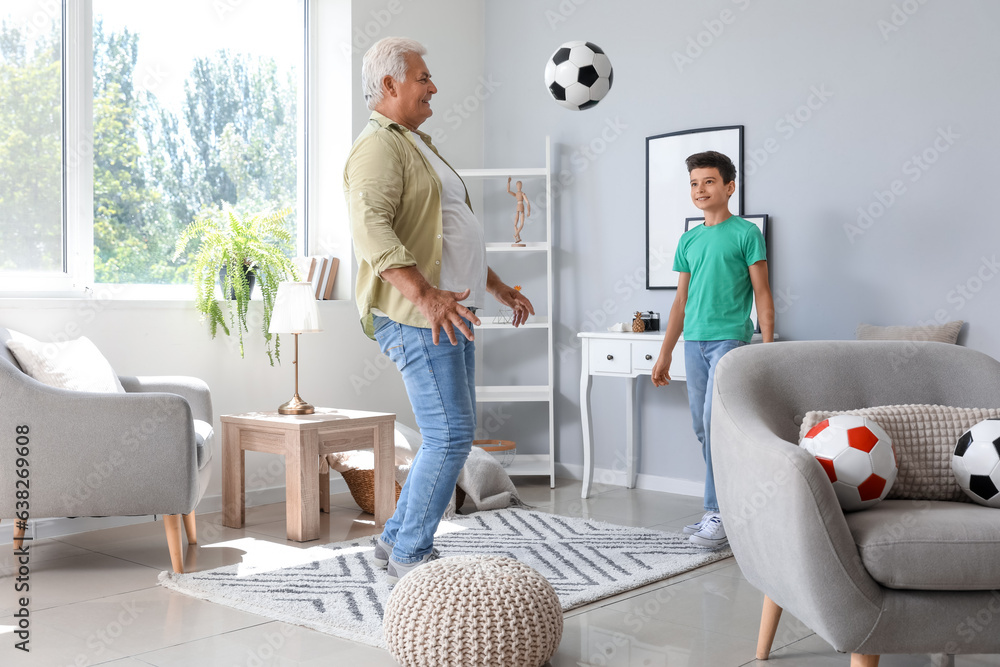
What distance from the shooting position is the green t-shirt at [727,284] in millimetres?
3150

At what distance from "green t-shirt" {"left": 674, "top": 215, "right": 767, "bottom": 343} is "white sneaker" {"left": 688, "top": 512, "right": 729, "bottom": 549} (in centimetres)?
63

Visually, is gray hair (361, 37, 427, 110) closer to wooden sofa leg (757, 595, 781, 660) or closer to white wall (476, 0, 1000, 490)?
wooden sofa leg (757, 595, 781, 660)

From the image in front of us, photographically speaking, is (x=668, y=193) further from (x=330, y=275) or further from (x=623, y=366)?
(x=330, y=275)

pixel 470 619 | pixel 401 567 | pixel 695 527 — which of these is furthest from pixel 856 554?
pixel 695 527

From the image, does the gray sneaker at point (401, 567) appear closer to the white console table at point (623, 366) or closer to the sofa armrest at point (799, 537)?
the sofa armrest at point (799, 537)

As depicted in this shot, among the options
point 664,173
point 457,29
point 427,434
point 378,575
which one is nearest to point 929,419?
point 427,434

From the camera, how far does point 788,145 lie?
12.6 feet

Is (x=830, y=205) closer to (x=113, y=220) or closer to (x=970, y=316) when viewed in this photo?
(x=970, y=316)

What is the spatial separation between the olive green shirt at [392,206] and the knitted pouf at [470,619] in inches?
26.0

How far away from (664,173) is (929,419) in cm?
236

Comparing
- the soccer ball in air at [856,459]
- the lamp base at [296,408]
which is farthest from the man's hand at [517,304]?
the lamp base at [296,408]

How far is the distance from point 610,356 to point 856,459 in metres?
2.22

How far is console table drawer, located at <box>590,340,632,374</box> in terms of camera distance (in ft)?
13.0

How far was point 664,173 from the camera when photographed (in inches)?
165
